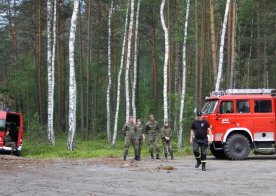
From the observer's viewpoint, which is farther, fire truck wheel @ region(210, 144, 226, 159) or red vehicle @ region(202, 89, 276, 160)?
fire truck wheel @ region(210, 144, 226, 159)

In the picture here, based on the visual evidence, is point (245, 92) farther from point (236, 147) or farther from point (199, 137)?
point (199, 137)

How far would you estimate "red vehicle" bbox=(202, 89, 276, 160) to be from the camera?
2012 cm

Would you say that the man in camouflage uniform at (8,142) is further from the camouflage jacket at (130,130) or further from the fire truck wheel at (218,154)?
the fire truck wheel at (218,154)

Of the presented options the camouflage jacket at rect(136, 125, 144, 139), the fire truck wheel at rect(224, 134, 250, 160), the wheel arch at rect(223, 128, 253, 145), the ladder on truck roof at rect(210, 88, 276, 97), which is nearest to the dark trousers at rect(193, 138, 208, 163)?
the fire truck wheel at rect(224, 134, 250, 160)

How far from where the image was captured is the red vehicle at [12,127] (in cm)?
2467

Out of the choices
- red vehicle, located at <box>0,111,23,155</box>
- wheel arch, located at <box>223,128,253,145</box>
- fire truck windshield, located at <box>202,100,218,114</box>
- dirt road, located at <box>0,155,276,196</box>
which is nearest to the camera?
dirt road, located at <box>0,155,276,196</box>

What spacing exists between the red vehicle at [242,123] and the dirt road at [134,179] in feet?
6.40

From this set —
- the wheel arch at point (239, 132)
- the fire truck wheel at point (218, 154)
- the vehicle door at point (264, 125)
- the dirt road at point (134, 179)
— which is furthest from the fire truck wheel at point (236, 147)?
the dirt road at point (134, 179)

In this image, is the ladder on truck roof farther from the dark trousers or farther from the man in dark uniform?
the dark trousers

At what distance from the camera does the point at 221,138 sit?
20.2 meters

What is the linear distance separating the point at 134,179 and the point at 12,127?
47.4 ft

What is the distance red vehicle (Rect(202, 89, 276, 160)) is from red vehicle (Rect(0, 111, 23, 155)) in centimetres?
980

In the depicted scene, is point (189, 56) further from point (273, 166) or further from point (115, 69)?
point (273, 166)

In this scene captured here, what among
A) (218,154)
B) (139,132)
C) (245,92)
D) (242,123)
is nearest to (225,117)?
(242,123)
